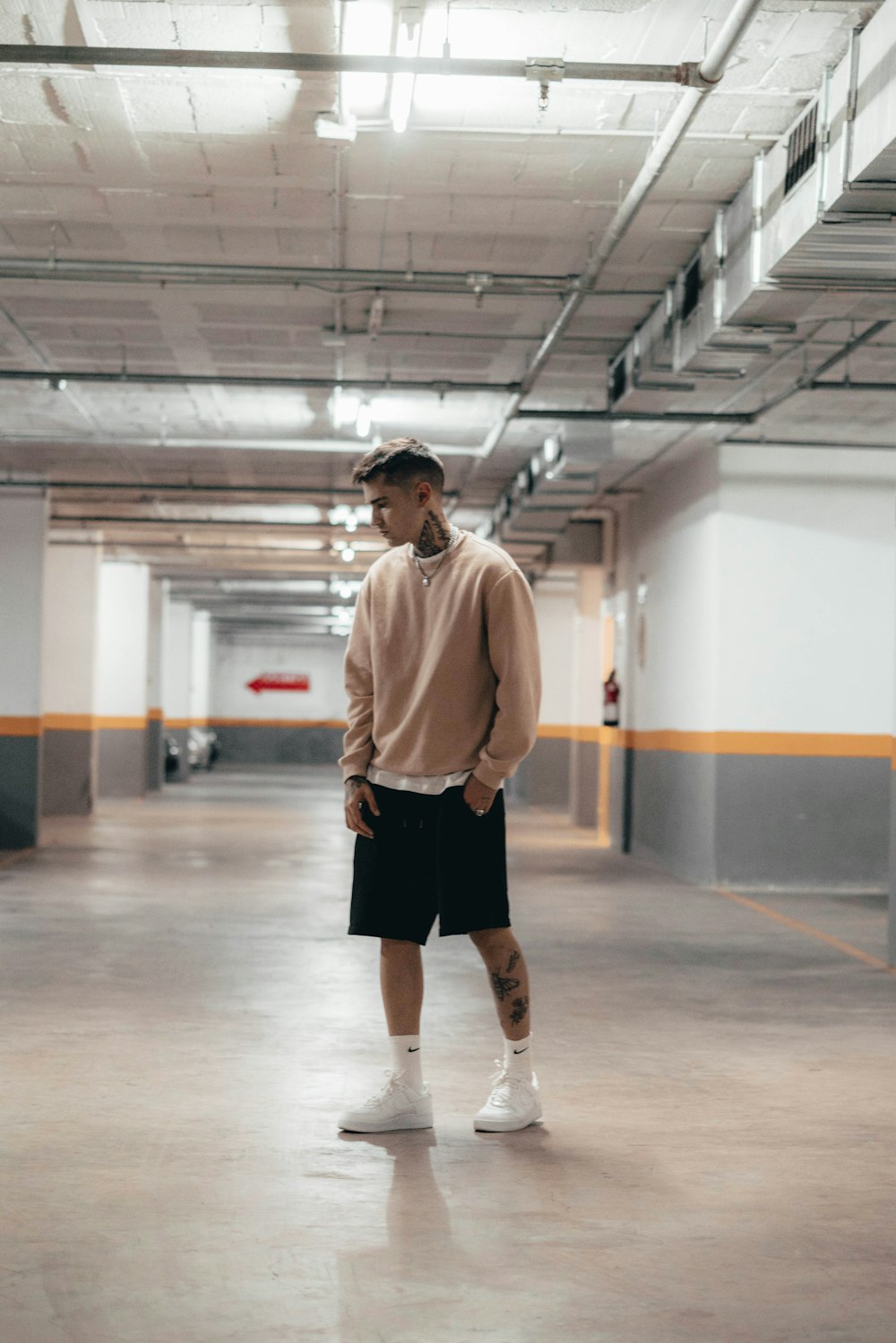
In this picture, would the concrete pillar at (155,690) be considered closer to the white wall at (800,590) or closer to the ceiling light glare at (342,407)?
the ceiling light glare at (342,407)

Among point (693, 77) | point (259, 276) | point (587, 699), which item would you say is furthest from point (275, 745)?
point (693, 77)

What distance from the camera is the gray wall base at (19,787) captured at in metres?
12.1

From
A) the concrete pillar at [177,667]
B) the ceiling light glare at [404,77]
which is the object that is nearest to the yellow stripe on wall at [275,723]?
the concrete pillar at [177,667]

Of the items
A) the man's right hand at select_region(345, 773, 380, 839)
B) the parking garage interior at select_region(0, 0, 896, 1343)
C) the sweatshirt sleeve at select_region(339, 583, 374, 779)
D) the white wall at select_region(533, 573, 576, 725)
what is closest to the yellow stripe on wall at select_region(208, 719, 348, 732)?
the white wall at select_region(533, 573, 576, 725)

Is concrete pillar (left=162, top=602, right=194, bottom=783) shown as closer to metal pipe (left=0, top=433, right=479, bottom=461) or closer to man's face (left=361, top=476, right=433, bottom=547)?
metal pipe (left=0, top=433, right=479, bottom=461)

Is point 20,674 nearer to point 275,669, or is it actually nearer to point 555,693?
point 555,693

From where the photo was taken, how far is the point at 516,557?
1500 centimetres

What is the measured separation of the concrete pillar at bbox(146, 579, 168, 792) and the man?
1700 centimetres

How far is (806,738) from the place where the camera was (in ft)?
32.6

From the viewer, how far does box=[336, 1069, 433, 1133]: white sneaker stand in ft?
11.2

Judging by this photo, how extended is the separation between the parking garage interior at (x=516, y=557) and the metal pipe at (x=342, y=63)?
0.05 feet

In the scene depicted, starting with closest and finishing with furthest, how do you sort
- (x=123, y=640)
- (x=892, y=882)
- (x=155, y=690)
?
(x=892, y=882)
(x=123, y=640)
(x=155, y=690)

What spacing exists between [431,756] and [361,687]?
29cm

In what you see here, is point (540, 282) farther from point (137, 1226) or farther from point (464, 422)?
point (137, 1226)
